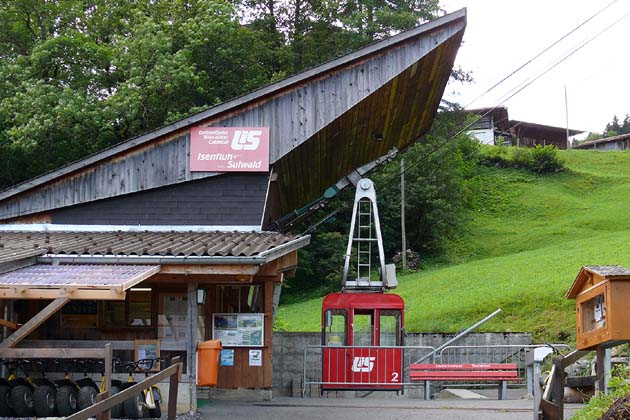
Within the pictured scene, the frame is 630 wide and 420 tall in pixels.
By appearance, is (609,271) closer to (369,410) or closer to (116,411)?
(369,410)

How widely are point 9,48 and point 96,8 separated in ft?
12.6

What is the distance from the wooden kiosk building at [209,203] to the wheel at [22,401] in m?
1.43

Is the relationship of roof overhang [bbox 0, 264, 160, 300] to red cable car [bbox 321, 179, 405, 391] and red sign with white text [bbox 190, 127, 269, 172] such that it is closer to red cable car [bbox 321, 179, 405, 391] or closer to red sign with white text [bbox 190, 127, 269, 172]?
red sign with white text [bbox 190, 127, 269, 172]

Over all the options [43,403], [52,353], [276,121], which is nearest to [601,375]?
[52,353]

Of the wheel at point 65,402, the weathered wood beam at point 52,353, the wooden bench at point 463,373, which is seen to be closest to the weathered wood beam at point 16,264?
the weathered wood beam at point 52,353

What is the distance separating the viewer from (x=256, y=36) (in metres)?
34.8

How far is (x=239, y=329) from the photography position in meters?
15.7

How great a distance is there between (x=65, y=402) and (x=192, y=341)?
2.18 m

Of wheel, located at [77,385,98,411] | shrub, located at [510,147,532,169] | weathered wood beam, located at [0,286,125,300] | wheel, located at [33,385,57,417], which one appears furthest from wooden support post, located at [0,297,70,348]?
shrub, located at [510,147,532,169]

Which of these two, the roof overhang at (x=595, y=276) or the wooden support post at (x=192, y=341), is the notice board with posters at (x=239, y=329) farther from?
the roof overhang at (x=595, y=276)

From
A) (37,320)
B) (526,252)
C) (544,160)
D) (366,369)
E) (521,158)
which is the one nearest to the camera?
(37,320)

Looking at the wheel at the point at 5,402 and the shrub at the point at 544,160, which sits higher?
the shrub at the point at 544,160

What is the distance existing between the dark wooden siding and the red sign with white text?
9.9 inches

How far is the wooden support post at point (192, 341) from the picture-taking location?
13.4m
